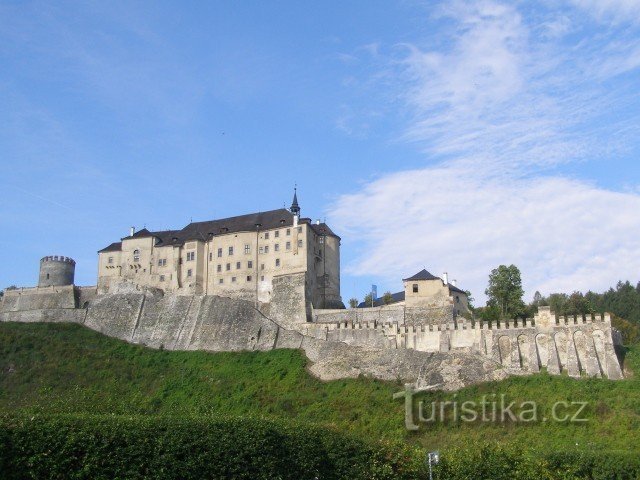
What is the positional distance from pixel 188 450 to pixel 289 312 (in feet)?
139

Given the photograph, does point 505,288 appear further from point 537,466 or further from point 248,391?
point 537,466

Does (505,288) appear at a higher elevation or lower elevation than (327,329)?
higher

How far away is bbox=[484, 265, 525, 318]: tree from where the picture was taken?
271 feet

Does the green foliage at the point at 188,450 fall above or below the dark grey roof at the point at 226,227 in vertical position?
below

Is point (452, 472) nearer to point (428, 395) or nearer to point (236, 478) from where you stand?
point (236, 478)

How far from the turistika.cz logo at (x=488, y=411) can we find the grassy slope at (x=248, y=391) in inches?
26.2

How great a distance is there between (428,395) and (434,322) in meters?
14.2

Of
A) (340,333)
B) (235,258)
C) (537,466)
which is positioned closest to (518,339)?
(340,333)

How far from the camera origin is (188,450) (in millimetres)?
35750

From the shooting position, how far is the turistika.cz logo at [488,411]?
176 ft

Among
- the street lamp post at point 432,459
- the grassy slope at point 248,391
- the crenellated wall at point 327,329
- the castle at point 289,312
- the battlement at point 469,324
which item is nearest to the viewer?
the street lamp post at point 432,459

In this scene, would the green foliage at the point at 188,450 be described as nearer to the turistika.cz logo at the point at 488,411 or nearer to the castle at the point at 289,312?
the turistika.cz logo at the point at 488,411

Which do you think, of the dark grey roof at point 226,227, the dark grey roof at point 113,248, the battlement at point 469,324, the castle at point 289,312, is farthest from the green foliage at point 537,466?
the dark grey roof at point 113,248

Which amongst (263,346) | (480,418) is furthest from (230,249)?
(480,418)
